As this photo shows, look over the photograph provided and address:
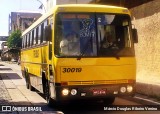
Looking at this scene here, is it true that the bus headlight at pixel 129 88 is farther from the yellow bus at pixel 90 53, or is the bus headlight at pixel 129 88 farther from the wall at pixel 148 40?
the wall at pixel 148 40

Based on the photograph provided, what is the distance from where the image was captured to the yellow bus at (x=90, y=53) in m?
10.3

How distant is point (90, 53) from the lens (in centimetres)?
1042

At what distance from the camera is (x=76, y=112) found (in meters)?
11.2

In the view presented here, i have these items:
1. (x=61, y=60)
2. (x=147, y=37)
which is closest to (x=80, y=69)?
(x=61, y=60)

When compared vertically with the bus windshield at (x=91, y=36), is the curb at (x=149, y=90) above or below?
below

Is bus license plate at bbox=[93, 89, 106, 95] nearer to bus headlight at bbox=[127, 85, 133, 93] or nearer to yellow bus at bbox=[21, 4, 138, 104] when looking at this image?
yellow bus at bbox=[21, 4, 138, 104]

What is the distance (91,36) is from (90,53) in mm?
485

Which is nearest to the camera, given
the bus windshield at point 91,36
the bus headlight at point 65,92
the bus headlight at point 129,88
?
the bus headlight at point 65,92

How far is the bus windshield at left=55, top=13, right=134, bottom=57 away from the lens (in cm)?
1038

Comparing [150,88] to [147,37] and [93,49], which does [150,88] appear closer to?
[93,49]

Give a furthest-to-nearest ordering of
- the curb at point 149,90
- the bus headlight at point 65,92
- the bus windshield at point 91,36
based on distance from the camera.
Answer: the curb at point 149,90
the bus windshield at point 91,36
the bus headlight at point 65,92

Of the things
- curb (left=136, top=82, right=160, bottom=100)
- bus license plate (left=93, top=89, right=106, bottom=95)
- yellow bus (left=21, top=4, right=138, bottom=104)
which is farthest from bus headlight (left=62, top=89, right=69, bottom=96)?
curb (left=136, top=82, right=160, bottom=100)

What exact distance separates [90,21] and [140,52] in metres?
11.0

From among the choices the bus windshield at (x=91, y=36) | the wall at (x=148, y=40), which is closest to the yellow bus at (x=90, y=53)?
the bus windshield at (x=91, y=36)
